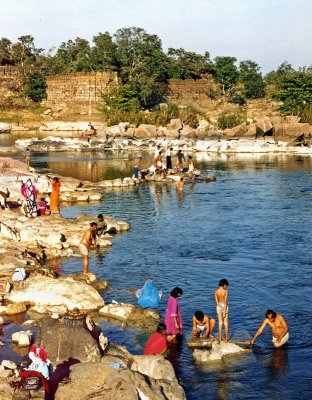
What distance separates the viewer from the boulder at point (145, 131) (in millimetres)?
73125

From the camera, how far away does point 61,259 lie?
2447 cm

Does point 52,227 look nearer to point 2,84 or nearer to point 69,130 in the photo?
point 69,130

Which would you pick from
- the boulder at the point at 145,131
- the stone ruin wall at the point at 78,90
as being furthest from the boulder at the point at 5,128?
the boulder at the point at 145,131

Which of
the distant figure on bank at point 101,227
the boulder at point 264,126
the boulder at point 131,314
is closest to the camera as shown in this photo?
the boulder at point 131,314

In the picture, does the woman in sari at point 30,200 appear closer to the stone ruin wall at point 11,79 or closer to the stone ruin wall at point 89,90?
the stone ruin wall at point 89,90

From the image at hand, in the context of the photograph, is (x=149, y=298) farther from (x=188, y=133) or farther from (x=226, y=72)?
(x=226, y=72)

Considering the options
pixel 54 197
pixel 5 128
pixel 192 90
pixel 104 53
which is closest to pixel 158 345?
pixel 54 197

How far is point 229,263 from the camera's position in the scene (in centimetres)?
2423

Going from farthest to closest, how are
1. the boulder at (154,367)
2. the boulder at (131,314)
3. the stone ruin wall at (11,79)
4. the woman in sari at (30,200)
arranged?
the stone ruin wall at (11,79) < the woman in sari at (30,200) < the boulder at (131,314) < the boulder at (154,367)

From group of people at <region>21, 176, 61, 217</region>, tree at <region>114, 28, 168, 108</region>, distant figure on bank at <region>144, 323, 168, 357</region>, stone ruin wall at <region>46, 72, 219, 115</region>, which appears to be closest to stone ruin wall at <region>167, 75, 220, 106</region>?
stone ruin wall at <region>46, 72, 219, 115</region>

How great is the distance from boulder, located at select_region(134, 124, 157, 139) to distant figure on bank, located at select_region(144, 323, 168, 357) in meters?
58.3

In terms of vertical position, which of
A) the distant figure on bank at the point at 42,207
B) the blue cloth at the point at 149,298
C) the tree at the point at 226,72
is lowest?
the blue cloth at the point at 149,298

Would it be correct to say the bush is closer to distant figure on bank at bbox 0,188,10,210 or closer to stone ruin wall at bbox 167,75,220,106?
stone ruin wall at bbox 167,75,220,106

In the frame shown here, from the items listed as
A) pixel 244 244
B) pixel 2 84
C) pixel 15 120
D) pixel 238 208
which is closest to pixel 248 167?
pixel 238 208
